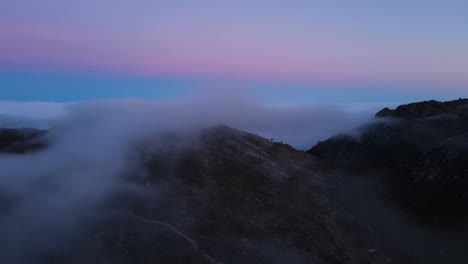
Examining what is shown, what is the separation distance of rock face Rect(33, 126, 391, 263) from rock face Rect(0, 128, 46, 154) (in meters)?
8.32

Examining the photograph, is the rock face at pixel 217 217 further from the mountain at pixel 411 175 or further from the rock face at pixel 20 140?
the rock face at pixel 20 140

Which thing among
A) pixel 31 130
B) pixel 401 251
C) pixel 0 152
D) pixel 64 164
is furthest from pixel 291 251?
pixel 31 130

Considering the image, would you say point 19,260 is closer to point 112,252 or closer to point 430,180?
point 112,252

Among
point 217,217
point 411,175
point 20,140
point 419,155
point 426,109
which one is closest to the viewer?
point 217,217

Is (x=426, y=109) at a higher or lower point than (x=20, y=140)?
higher

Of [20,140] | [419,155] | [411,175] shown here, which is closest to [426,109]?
[419,155]

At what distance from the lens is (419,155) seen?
3534 cm

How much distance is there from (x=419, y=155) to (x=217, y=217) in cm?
1680

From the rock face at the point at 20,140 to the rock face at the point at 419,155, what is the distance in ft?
73.3

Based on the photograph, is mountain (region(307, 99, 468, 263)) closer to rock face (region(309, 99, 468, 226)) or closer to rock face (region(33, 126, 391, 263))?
rock face (region(309, 99, 468, 226))

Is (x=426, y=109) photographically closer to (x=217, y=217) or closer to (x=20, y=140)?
(x=217, y=217)

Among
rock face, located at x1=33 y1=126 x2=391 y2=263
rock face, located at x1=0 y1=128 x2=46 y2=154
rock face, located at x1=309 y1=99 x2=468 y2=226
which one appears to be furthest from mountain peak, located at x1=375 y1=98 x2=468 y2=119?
rock face, located at x1=0 y1=128 x2=46 y2=154

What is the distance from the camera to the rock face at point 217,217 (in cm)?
2184

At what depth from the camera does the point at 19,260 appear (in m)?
20.8
